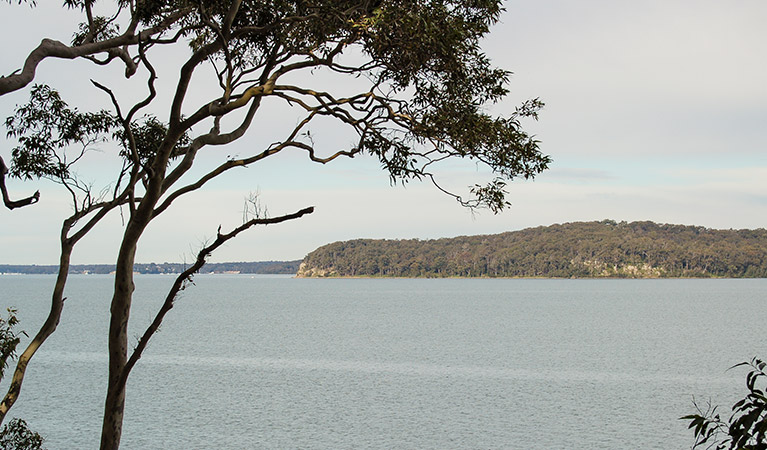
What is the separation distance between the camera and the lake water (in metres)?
16.1

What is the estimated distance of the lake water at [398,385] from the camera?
16062mm

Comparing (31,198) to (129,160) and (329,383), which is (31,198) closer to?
(129,160)

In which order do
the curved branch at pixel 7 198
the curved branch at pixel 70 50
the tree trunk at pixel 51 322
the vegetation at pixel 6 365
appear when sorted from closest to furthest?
the curved branch at pixel 70 50 < the curved branch at pixel 7 198 < the vegetation at pixel 6 365 < the tree trunk at pixel 51 322

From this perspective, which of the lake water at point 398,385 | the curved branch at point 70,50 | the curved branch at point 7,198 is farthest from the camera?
the lake water at point 398,385

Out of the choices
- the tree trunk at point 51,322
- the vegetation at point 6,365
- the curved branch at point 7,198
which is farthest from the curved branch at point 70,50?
the vegetation at point 6,365

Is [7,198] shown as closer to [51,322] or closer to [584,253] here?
[51,322]

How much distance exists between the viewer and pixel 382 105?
8070mm

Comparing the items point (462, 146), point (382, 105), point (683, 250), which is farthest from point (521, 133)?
→ point (683, 250)

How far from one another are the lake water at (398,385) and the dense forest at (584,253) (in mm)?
75497

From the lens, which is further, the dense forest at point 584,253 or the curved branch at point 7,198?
the dense forest at point 584,253

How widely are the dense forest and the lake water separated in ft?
248

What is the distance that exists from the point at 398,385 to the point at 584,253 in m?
106

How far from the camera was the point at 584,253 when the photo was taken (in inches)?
4884

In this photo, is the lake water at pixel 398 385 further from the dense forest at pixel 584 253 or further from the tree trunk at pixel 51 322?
the dense forest at pixel 584 253
